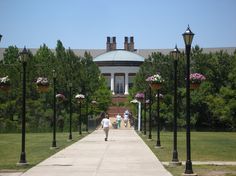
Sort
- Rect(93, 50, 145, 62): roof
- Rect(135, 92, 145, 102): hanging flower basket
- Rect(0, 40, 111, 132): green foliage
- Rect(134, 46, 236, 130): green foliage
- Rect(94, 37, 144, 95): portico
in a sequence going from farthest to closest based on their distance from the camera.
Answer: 1. Rect(93, 50, 145, 62): roof
2. Rect(94, 37, 144, 95): portico
3. Rect(134, 46, 236, 130): green foliage
4. Rect(0, 40, 111, 132): green foliage
5. Rect(135, 92, 145, 102): hanging flower basket

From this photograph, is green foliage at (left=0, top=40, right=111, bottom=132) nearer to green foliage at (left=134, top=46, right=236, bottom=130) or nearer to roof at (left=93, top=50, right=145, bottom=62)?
green foliage at (left=134, top=46, right=236, bottom=130)

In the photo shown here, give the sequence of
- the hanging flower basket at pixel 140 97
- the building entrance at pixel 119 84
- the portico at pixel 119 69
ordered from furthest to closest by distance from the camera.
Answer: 1. the building entrance at pixel 119 84
2. the portico at pixel 119 69
3. the hanging flower basket at pixel 140 97

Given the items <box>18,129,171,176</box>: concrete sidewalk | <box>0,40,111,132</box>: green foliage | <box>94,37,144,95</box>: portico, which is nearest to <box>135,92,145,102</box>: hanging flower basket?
<box>0,40,111,132</box>: green foliage

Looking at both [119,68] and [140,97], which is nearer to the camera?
[140,97]

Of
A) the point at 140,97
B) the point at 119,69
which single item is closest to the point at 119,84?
the point at 119,69

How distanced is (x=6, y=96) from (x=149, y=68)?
19535mm

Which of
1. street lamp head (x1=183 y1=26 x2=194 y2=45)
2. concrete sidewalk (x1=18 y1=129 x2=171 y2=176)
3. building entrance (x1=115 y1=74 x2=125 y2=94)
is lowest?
concrete sidewalk (x1=18 y1=129 x2=171 y2=176)

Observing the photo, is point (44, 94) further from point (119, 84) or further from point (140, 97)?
point (119, 84)

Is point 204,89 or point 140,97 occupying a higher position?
point 204,89

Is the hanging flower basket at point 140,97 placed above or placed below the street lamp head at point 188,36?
below

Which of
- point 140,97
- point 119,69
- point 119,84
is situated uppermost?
point 119,69

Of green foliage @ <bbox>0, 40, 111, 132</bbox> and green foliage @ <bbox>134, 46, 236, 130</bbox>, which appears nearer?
green foliage @ <bbox>0, 40, 111, 132</bbox>

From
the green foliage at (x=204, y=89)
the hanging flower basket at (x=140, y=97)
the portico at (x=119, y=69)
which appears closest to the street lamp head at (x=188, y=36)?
the hanging flower basket at (x=140, y=97)

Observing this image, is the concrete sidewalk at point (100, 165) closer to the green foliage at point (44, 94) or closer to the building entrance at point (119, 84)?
the green foliage at point (44, 94)
